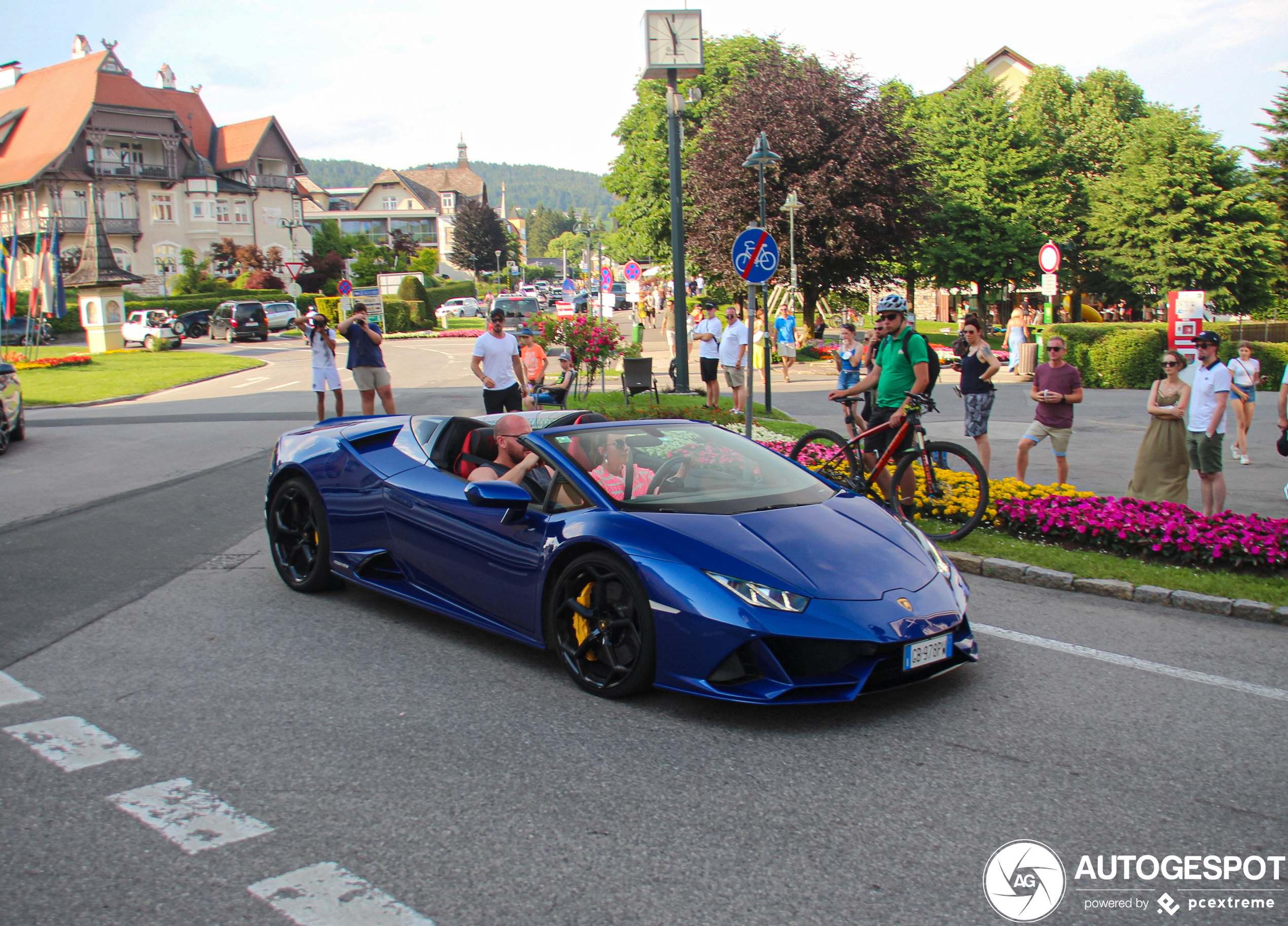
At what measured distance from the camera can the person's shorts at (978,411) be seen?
10656 mm

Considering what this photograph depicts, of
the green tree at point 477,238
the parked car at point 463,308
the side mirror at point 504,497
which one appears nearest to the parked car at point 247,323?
the parked car at point 463,308

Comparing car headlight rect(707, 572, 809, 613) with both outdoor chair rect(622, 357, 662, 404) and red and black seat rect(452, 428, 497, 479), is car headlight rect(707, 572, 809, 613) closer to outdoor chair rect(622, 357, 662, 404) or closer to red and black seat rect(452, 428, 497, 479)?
red and black seat rect(452, 428, 497, 479)

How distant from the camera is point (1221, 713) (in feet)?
14.5

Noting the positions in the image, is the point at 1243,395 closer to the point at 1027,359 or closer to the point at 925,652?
the point at 925,652

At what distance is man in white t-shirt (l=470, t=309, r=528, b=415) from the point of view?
13242 millimetres

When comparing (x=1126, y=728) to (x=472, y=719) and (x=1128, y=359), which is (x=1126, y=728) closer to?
(x=472, y=719)

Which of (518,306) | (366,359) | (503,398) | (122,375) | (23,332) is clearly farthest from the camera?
(518,306)

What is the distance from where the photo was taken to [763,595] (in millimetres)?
4219

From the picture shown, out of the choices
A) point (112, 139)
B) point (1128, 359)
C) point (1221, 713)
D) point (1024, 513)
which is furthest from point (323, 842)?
point (112, 139)

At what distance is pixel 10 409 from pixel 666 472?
42.4 feet

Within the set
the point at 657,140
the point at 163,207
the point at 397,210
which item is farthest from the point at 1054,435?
the point at 397,210

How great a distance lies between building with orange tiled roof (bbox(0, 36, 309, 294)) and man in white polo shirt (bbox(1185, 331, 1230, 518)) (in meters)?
64.8

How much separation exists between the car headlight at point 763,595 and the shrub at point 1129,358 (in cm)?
2429

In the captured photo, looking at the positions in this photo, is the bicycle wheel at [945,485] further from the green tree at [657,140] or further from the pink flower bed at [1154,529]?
the green tree at [657,140]
